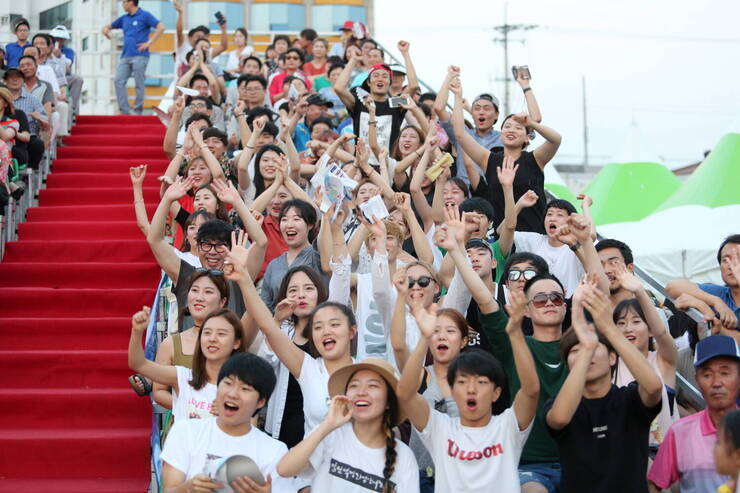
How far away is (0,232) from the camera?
367 inches

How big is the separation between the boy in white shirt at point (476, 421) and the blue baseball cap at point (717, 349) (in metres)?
0.91

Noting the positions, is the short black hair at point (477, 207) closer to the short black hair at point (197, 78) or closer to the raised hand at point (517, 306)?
the raised hand at point (517, 306)

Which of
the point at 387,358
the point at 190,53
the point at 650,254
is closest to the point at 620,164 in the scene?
the point at 650,254

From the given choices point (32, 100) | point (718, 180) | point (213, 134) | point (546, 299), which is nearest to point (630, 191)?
point (718, 180)

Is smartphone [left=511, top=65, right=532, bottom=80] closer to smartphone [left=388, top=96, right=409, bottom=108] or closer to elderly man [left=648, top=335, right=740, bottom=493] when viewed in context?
smartphone [left=388, top=96, right=409, bottom=108]

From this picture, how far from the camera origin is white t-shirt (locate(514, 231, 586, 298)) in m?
7.23

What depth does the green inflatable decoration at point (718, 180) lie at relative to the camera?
48.8 ft

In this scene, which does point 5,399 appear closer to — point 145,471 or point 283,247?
point 145,471

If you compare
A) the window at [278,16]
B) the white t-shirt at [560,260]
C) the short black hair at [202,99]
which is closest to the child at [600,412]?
the white t-shirt at [560,260]

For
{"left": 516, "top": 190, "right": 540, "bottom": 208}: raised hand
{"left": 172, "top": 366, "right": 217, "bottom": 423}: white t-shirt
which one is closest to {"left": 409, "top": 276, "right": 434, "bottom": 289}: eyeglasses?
{"left": 172, "top": 366, "right": 217, "bottom": 423}: white t-shirt

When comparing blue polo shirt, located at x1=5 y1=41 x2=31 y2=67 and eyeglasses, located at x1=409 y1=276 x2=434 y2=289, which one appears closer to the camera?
eyeglasses, located at x1=409 y1=276 x2=434 y2=289

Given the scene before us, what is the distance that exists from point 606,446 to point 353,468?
1.20m

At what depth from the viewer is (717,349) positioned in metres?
5.20

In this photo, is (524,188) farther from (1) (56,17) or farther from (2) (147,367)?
(1) (56,17)
